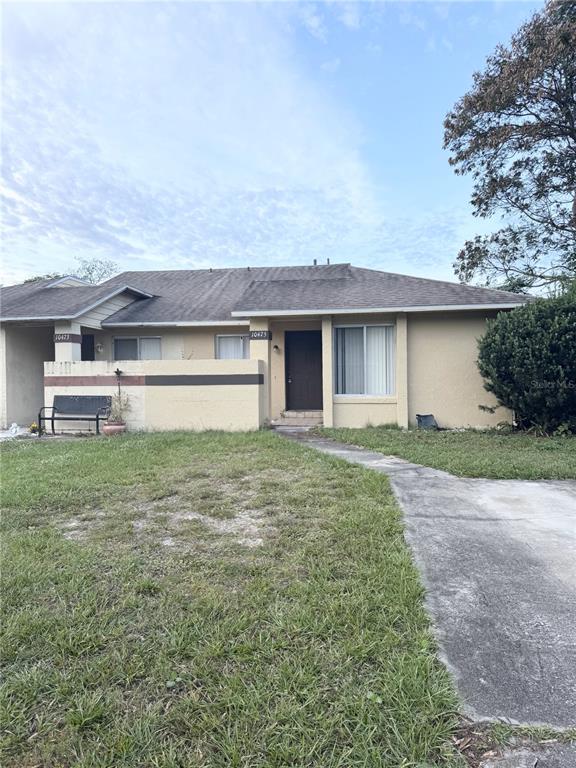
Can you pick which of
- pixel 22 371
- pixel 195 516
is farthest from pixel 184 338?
pixel 195 516

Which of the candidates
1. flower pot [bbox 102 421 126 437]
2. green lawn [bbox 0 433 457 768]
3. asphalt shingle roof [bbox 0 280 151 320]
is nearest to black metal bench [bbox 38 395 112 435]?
flower pot [bbox 102 421 126 437]

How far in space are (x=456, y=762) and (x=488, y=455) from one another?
593cm

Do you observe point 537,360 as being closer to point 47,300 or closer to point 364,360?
point 364,360

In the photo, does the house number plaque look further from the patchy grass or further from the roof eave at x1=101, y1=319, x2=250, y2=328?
the patchy grass

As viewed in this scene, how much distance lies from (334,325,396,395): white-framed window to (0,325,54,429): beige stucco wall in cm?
827

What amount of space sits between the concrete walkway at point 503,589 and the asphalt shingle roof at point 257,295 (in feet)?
19.2

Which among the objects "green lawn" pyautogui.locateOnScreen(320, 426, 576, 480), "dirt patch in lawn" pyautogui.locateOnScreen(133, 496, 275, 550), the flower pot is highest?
the flower pot

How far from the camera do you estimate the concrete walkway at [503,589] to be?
6.32 feet

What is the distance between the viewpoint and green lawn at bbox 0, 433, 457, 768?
1665 mm

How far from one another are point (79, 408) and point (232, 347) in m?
4.20

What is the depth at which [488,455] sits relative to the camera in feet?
22.7

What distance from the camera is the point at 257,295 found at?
11.3m

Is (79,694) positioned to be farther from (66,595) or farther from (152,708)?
(66,595)

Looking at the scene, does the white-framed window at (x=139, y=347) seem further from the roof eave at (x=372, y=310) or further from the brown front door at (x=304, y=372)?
the brown front door at (x=304, y=372)
